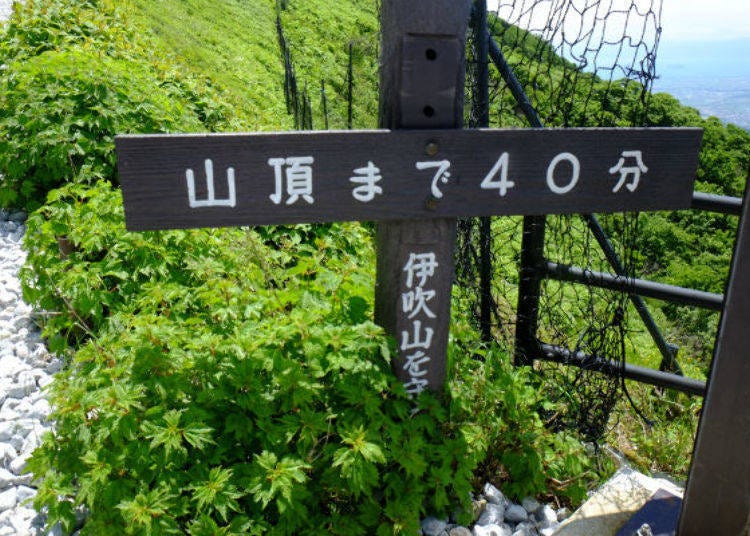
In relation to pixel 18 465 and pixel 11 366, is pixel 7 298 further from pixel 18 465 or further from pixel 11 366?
pixel 18 465

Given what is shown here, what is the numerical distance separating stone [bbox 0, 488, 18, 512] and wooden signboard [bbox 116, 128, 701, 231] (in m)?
1.55

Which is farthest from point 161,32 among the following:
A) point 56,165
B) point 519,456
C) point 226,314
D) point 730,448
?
point 730,448

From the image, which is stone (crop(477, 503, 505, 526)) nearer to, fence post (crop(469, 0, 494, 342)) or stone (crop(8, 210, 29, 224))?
fence post (crop(469, 0, 494, 342))

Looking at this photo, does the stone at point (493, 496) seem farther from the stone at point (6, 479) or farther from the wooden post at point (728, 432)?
the stone at point (6, 479)

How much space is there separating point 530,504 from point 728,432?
3.54 ft

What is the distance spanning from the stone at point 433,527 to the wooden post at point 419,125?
1.86 feet

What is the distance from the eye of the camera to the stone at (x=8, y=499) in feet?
8.84

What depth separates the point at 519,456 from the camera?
2838 mm

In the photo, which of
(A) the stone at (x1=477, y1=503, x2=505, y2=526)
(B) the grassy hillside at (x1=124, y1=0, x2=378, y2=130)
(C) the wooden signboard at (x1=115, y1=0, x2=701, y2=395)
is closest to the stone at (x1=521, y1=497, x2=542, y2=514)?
(A) the stone at (x1=477, y1=503, x2=505, y2=526)

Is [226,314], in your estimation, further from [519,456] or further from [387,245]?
[519,456]

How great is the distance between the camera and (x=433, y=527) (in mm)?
2619

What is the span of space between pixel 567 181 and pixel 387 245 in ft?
2.39

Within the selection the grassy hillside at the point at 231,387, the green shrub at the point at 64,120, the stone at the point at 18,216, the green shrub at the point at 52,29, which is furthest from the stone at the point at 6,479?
the green shrub at the point at 52,29

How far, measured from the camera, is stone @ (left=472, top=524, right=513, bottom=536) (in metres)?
2.64
